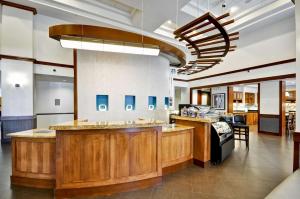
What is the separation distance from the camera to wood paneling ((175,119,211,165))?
3721mm

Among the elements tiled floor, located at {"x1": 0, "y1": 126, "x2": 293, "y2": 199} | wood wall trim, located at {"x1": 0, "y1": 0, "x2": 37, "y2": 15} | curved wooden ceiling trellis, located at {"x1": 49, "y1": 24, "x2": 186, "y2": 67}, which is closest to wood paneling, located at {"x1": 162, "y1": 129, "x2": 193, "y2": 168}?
tiled floor, located at {"x1": 0, "y1": 126, "x2": 293, "y2": 199}

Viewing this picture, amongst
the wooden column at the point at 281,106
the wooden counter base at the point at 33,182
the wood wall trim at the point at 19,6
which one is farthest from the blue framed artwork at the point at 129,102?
the wooden column at the point at 281,106

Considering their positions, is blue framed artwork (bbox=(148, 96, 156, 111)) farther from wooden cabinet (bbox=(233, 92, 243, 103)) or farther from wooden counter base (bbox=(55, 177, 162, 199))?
wooden cabinet (bbox=(233, 92, 243, 103))

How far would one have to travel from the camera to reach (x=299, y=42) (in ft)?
8.29

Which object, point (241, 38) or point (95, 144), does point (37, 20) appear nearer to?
point (95, 144)

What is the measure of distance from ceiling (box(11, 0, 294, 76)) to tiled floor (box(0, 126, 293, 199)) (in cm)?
515

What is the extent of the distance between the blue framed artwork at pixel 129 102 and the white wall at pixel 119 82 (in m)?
0.10

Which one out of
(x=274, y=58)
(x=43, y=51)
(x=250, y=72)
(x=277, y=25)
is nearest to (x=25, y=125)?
(x=43, y=51)

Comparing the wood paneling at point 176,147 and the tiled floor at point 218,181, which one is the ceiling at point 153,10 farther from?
the tiled floor at point 218,181

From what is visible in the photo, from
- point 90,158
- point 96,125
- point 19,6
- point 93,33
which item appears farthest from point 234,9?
point 19,6

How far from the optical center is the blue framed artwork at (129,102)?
14.3 feet

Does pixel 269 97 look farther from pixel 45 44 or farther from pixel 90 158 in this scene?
pixel 45 44

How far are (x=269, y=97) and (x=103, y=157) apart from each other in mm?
8715

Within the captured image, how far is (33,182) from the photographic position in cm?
279
